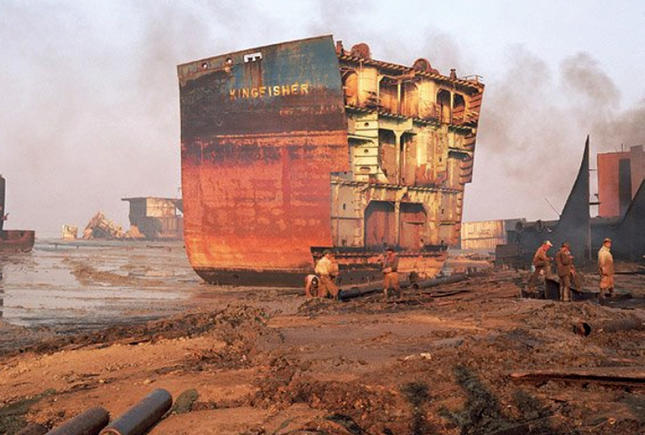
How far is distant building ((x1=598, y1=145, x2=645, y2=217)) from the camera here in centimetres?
3641

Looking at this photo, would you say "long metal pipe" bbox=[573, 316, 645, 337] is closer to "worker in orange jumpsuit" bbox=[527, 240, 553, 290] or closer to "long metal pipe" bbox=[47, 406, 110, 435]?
"worker in orange jumpsuit" bbox=[527, 240, 553, 290]

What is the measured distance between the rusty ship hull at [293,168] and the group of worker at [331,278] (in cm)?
396

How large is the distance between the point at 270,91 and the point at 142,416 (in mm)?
17493

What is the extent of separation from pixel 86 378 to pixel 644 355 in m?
7.71

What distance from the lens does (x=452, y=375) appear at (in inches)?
267

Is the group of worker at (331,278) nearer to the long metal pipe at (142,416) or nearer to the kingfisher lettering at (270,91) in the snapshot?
the kingfisher lettering at (270,91)

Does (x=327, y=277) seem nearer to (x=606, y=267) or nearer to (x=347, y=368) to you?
(x=606, y=267)

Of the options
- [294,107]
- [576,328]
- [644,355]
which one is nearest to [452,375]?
[644,355]

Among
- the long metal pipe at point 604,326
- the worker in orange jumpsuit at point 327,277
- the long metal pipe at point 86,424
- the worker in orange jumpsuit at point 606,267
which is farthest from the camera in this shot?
the worker in orange jumpsuit at point 327,277

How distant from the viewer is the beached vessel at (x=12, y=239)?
167 ft

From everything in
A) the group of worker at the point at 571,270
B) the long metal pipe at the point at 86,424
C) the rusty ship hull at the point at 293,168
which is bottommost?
the long metal pipe at the point at 86,424

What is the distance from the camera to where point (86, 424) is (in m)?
4.87

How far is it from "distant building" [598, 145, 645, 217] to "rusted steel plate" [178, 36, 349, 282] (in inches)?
946

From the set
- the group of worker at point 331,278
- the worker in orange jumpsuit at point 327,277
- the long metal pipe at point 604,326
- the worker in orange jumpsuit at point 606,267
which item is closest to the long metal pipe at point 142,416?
the long metal pipe at point 604,326
